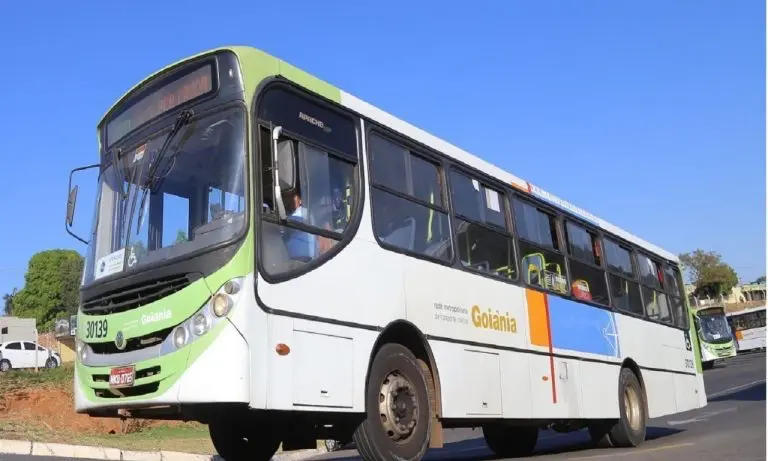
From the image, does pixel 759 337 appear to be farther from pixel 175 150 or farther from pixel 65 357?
pixel 175 150

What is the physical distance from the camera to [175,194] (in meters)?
6.37

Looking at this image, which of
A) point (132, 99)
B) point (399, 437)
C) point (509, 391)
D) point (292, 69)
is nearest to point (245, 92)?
point (292, 69)

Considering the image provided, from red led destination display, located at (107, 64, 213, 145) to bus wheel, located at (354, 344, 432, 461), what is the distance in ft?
8.95

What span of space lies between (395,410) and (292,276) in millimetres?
1656

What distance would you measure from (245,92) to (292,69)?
0.69 metres

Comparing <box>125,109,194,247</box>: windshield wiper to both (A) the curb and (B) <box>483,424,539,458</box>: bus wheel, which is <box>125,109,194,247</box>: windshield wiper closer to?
(A) the curb

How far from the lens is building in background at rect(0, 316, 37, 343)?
53.5m

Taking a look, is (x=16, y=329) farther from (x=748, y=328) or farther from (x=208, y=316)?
(x=208, y=316)

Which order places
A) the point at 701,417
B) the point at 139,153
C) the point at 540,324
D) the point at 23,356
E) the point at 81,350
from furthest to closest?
the point at 23,356, the point at 701,417, the point at 540,324, the point at 139,153, the point at 81,350

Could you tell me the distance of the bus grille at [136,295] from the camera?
19.3ft

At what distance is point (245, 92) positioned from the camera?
6156 mm

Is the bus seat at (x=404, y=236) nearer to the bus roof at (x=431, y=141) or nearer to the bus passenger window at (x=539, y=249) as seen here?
the bus roof at (x=431, y=141)

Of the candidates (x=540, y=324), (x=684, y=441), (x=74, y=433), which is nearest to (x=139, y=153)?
(x=540, y=324)

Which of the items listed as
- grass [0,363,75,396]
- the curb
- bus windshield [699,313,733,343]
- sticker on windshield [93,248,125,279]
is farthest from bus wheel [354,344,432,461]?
bus windshield [699,313,733,343]
